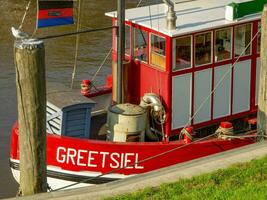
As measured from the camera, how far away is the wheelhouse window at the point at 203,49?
1154 cm

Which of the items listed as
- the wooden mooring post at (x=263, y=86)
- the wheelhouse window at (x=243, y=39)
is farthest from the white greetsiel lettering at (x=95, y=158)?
the wheelhouse window at (x=243, y=39)

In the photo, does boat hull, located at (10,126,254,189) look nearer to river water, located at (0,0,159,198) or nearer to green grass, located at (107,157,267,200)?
green grass, located at (107,157,267,200)

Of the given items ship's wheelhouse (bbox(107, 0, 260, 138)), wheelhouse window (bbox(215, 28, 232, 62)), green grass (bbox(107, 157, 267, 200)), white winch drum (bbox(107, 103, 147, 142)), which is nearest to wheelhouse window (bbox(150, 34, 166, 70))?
ship's wheelhouse (bbox(107, 0, 260, 138))

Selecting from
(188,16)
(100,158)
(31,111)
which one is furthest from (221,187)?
(188,16)

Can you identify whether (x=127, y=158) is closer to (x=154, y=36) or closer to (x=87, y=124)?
(x=87, y=124)

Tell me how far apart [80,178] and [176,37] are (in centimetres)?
243

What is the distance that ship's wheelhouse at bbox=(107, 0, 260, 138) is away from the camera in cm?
1145

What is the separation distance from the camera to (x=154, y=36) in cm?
1153

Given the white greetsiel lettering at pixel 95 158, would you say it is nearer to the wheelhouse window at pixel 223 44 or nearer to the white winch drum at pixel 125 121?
the white winch drum at pixel 125 121

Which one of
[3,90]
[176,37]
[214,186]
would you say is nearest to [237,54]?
[176,37]

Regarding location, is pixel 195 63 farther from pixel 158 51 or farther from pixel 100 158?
pixel 100 158

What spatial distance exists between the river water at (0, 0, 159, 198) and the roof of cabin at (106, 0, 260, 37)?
378 centimetres

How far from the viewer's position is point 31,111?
8695 millimetres

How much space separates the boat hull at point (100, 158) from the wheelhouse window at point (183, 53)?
1.16 m
